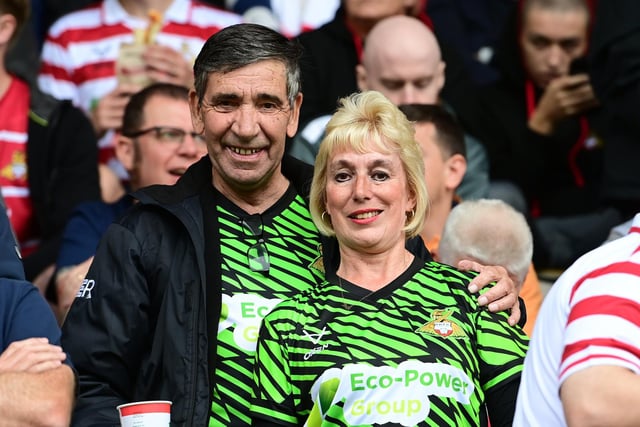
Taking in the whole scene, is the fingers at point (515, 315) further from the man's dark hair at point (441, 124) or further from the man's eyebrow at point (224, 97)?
the man's dark hair at point (441, 124)

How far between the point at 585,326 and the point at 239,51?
5.94 feet

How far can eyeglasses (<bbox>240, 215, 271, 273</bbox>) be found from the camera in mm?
4438

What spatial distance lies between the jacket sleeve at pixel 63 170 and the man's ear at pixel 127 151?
375 mm

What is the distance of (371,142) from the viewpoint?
4359mm

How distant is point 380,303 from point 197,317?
596mm

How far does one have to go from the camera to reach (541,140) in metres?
7.21

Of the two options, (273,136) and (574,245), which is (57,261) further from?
(574,245)

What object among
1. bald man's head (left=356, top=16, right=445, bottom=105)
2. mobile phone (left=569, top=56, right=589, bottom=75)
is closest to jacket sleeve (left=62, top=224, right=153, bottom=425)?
bald man's head (left=356, top=16, right=445, bottom=105)

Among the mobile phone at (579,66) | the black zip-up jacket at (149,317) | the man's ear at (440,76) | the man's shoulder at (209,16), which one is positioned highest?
the mobile phone at (579,66)

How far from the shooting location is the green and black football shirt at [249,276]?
4.29 m

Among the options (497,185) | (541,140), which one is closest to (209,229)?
(497,185)

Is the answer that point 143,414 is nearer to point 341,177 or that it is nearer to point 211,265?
point 211,265

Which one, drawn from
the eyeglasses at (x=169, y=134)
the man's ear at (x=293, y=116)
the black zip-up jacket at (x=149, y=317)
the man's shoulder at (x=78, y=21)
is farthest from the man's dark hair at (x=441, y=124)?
the man's shoulder at (x=78, y=21)

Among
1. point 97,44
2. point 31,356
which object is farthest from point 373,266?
point 97,44
